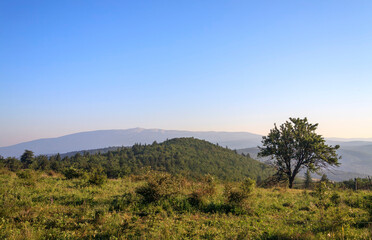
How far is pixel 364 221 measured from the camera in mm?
8844

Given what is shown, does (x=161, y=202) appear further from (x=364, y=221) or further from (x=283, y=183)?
(x=283, y=183)

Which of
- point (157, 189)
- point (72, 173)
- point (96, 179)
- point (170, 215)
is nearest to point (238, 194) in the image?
point (170, 215)

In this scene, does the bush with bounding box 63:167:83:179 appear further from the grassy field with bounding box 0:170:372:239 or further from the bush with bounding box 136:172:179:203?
the bush with bounding box 136:172:179:203

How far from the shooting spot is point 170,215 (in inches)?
370

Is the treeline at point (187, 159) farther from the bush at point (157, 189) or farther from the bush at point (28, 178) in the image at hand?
the bush at point (157, 189)

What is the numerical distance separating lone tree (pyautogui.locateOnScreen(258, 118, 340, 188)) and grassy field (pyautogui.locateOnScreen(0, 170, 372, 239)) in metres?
9.79

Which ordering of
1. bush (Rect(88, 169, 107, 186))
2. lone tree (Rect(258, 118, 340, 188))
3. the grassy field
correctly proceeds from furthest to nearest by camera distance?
lone tree (Rect(258, 118, 340, 188)), bush (Rect(88, 169, 107, 186)), the grassy field

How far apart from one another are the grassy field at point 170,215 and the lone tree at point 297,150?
979 centimetres

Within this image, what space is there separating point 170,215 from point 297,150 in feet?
65.5

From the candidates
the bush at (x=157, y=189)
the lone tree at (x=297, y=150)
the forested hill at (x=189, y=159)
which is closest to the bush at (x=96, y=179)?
the bush at (x=157, y=189)

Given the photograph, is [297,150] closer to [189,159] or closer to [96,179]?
[96,179]

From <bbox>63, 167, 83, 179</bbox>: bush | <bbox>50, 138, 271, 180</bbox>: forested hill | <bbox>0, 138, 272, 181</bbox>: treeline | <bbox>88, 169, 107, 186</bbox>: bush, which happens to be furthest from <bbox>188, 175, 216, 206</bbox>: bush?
<bbox>50, 138, 271, 180</bbox>: forested hill

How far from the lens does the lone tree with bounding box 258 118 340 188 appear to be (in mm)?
22266

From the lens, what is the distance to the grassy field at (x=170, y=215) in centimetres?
725
